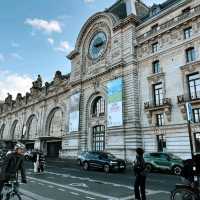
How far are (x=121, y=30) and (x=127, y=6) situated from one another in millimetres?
4976

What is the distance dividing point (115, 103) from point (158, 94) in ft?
20.5

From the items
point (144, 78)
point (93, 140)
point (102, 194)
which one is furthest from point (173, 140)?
point (102, 194)

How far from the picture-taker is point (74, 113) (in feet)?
127

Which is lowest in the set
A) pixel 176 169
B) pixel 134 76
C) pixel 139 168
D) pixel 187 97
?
pixel 176 169

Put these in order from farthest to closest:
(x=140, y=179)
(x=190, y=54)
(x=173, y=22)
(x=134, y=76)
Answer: (x=134, y=76) → (x=173, y=22) → (x=190, y=54) → (x=140, y=179)

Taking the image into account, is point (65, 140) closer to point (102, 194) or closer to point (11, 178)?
point (102, 194)

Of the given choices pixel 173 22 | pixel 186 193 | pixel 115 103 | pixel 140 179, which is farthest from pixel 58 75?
pixel 186 193

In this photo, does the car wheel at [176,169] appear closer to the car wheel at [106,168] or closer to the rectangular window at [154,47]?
the car wheel at [106,168]

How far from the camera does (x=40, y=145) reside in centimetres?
4712

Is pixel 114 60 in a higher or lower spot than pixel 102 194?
higher

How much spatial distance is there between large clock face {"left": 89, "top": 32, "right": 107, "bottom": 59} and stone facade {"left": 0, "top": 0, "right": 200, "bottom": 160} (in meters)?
0.74

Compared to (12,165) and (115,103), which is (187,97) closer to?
(115,103)

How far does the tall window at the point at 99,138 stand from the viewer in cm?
3375

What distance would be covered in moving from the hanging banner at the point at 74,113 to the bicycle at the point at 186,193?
30.8 m
